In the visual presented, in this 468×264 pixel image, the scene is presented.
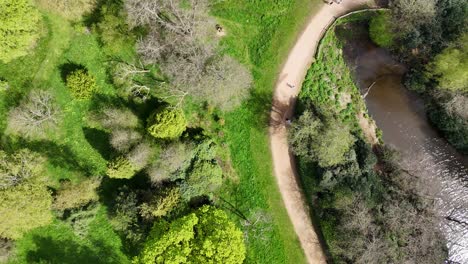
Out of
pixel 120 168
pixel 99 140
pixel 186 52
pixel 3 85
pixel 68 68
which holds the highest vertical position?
pixel 68 68

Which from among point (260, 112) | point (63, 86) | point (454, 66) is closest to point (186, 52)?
point (260, 112)

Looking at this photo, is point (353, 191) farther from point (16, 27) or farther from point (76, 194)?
point (16, 27)

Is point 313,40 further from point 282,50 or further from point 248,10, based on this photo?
point 248,10

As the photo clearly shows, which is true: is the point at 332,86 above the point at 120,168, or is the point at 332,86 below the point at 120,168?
above

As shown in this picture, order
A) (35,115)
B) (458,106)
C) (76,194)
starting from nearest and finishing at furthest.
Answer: (76,194)
(35,115)
(458,106)

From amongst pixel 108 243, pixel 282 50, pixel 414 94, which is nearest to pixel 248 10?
pixel 282 50

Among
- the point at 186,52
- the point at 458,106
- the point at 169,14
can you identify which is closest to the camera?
the point at 186,52

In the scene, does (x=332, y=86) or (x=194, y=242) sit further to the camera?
(x=332, y=86)

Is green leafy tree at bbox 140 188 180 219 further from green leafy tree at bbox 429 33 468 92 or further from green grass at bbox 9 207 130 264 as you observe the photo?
green leafy tree at bbox 429 33 468 92
